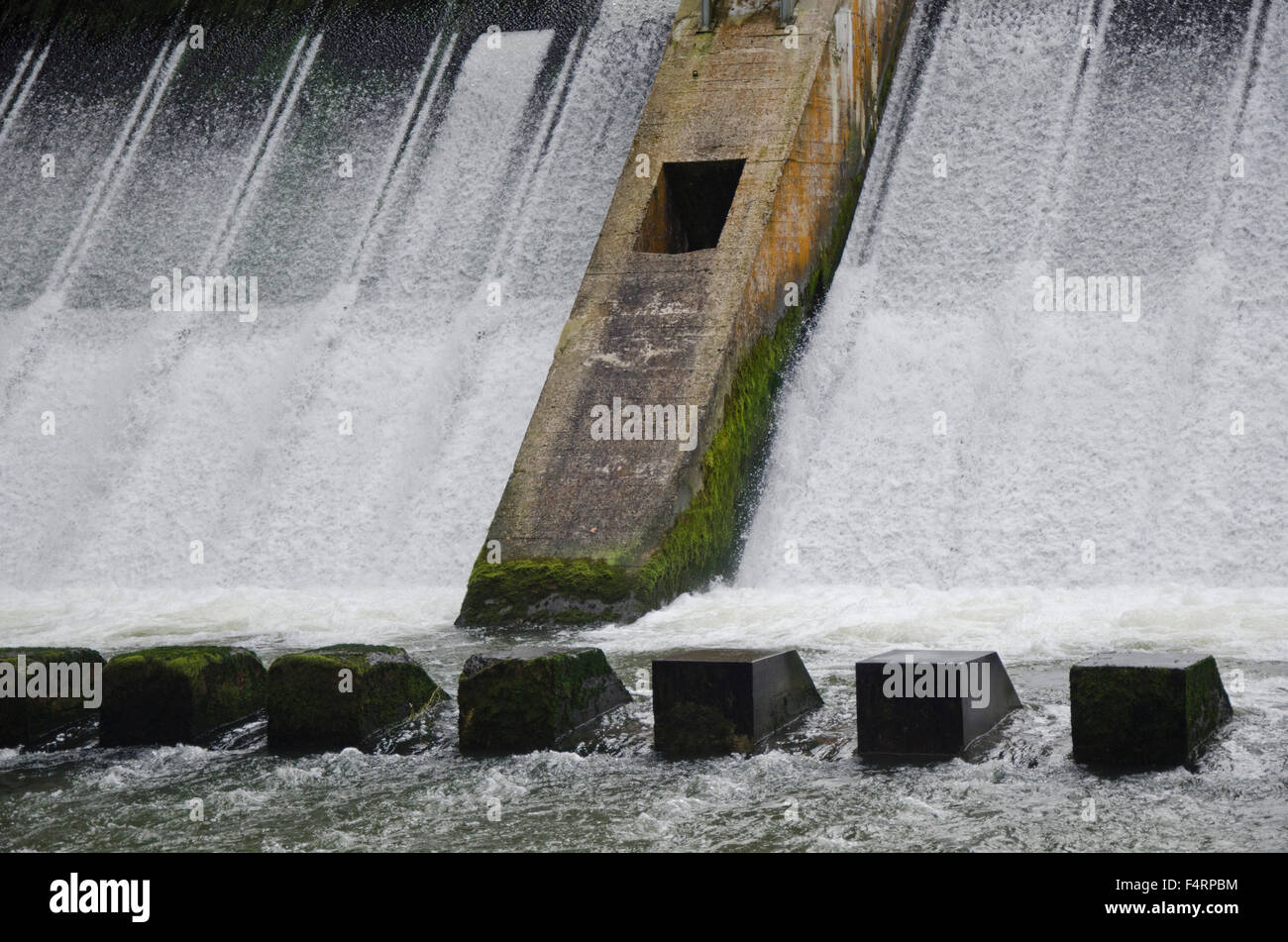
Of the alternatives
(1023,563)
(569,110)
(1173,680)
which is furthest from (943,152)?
(1173,680)

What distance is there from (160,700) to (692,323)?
549 cm

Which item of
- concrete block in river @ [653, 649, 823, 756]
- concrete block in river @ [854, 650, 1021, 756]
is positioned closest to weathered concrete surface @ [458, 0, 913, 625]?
concrete block in river @ [653, 649, 823, 756]

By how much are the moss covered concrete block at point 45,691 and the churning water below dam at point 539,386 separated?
1.25ft

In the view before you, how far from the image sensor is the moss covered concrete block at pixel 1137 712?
5.61m

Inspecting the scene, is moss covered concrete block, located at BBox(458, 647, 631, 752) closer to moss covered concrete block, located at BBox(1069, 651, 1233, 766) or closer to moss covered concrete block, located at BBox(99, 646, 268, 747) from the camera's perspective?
moss covered concrete block, located at BBox(99, 646, 268, 747)

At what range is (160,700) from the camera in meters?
6.72

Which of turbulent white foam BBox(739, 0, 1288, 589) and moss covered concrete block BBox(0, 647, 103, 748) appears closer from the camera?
moss covered concrete block BBox(0, 647, 103, 748)

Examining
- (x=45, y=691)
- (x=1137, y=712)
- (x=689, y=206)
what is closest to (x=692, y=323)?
(x=689, y=206)

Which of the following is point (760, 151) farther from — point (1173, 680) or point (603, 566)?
point (1173, 680)

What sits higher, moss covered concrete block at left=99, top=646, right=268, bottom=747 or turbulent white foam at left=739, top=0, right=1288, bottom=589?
turbulent white foam at left=739, top=0, right=1288, bottom=589

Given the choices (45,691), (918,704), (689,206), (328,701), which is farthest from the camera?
(689,206)

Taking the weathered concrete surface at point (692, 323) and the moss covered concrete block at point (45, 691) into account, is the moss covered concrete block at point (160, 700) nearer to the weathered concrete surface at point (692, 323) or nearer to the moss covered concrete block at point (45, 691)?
the moss covered concrete block at point (45, 691)

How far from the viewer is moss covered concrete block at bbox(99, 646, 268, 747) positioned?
22.0ft

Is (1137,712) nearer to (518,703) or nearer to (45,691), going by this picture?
(518,703)
